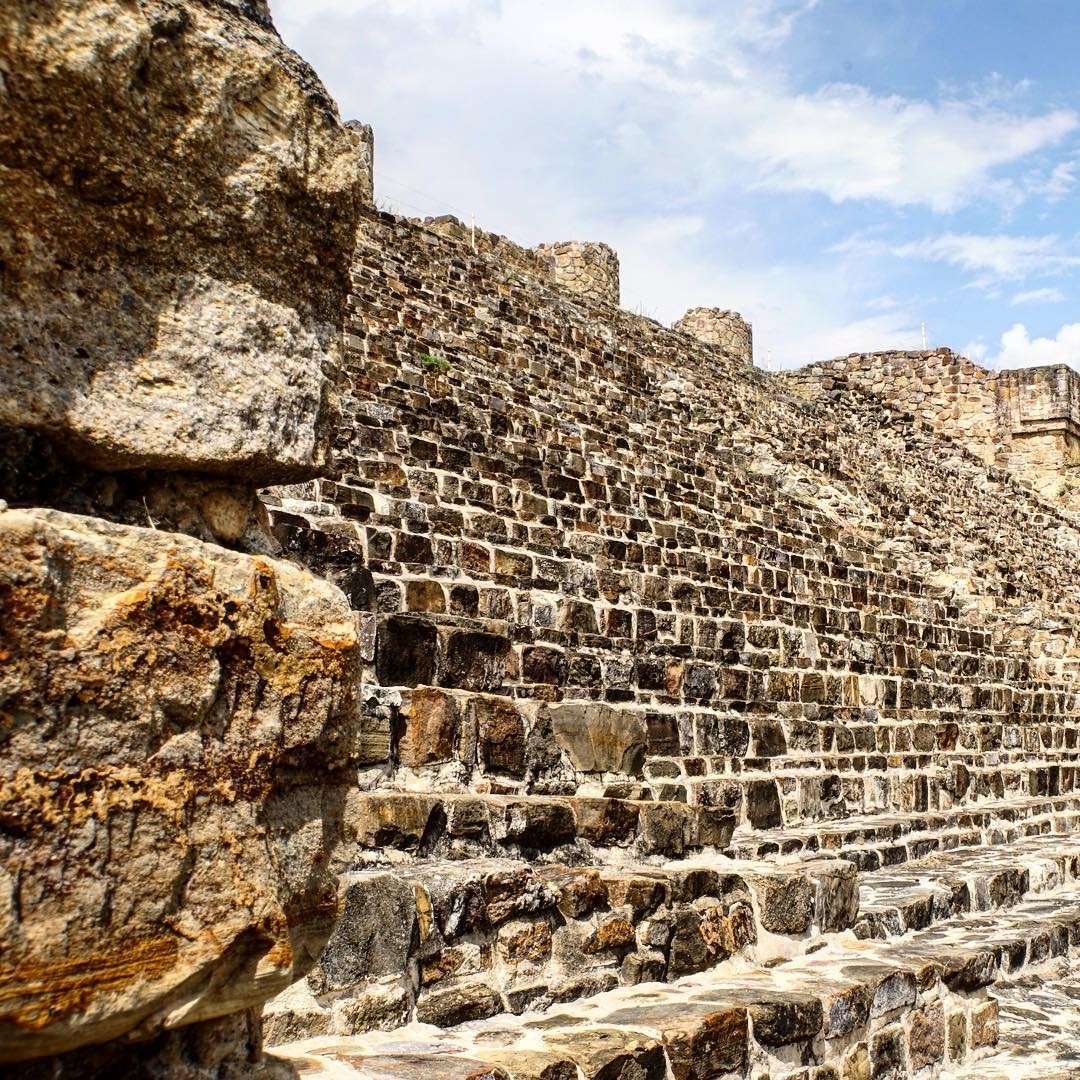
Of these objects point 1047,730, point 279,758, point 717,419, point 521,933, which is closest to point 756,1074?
point 521,933

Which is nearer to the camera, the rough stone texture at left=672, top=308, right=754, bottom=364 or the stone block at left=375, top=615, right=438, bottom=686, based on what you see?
the stone block at left=375, top=615, right=438, bottom=686

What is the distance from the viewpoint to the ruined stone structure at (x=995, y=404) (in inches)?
906

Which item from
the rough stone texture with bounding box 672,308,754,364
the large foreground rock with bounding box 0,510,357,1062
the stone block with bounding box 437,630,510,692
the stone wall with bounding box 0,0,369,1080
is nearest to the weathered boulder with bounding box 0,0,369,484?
the stone wall with bounding box 0,0,369,1080

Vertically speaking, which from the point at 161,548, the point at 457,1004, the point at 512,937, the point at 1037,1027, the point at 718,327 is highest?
the point at 718,327

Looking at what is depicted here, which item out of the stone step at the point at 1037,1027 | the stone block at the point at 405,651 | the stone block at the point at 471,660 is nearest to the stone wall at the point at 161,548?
the stone block at the point at 405,651

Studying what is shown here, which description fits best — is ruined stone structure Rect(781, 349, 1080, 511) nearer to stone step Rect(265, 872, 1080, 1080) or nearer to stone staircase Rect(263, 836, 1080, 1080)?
stone staircase Rect(263, 836, 1080, 1080)

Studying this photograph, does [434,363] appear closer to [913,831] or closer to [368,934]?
[913,831]

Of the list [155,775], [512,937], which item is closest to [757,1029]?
[512,937]

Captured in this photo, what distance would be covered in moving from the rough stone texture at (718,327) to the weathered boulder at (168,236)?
2143 cm

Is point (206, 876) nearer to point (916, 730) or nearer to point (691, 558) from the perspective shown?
point (691, 558)

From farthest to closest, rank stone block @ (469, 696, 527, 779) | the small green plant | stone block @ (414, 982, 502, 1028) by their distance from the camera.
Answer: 1. the small green plant
2. stone block @ (469, 696, 527, 779)
3. stone block @ (414, 982, 502, 1028)

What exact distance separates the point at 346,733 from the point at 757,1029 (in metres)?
2.03

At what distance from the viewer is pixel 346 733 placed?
1.58 m

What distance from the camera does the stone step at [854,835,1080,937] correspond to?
5086mm
